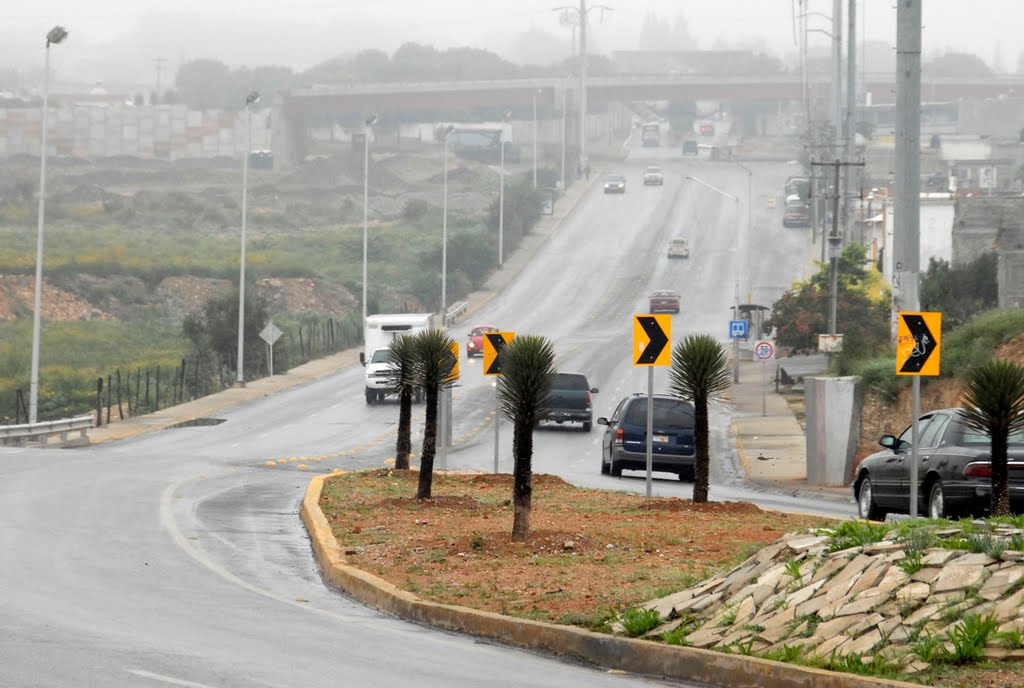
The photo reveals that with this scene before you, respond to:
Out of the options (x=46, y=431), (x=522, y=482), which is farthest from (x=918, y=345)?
(x=46, y=431)

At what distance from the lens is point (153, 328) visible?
88.9 metres

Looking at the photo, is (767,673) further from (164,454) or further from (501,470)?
(164,454)

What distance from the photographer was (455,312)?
91812 millimetres

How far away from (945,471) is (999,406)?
9.98 ft

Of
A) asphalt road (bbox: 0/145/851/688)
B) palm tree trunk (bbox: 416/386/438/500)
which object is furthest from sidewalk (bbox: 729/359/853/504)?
palm tree trunk (bbox: 416/386/438/500)

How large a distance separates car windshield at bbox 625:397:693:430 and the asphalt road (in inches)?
48.0

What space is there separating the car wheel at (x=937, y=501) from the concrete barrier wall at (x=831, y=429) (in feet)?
48.8

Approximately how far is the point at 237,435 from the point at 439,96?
14593 cm

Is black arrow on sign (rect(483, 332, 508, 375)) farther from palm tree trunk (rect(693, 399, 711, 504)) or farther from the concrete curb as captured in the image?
the concrete curb

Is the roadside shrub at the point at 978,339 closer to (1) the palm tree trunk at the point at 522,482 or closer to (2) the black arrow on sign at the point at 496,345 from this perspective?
(2) the black arrow on sign at the point at 496,345

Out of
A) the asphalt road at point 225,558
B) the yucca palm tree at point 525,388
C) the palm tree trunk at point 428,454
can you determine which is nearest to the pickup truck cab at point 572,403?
the asphalt road at point 225,558

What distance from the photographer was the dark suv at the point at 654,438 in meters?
34.8

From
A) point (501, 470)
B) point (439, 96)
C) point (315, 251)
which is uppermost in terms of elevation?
point (439, 96)

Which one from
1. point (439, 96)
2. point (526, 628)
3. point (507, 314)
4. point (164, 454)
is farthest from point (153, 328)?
point (439, 96)
